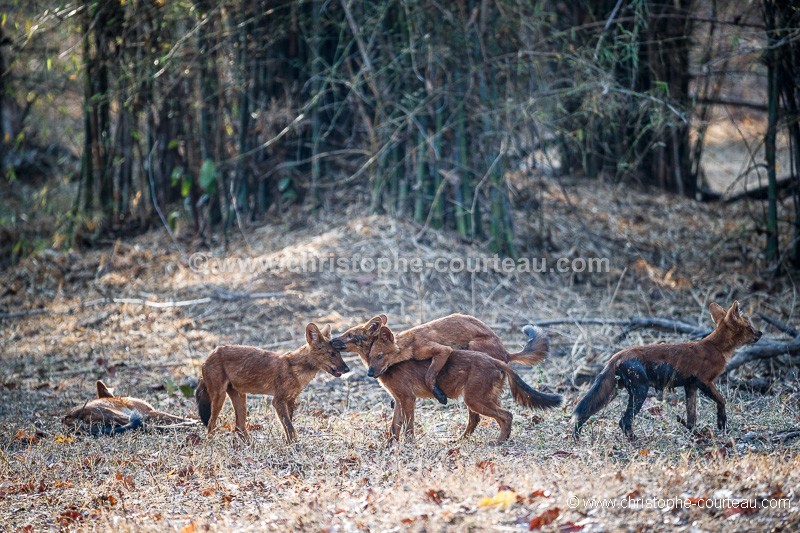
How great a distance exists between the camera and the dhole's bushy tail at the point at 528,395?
621 cm

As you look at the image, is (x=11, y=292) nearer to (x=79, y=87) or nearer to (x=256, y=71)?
(x=256, y=71)

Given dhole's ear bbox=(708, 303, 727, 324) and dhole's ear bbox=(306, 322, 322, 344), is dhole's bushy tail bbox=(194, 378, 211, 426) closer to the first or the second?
dhole's ear bbox=(306, 322, 322, 344)

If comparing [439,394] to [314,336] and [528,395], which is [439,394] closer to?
[528,395]

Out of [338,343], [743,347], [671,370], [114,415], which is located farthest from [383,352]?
[743,347]

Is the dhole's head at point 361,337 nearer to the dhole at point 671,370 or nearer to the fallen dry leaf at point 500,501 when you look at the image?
the dhole at point 671,370

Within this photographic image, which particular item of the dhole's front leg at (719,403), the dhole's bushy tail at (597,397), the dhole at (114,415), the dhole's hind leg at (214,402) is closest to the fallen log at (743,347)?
the dhole's front leg at (719,403)

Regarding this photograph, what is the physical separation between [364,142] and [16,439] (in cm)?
741

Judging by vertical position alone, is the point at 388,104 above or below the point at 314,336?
above

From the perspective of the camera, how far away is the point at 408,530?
4551 mm

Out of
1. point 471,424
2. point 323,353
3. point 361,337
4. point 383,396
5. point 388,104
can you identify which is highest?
point 388,104

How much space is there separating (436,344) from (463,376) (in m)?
0.38

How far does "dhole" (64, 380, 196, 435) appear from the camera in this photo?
6902 mm

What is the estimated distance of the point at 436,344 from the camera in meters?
6.62

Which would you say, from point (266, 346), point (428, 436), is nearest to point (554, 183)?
point (266, 346)
